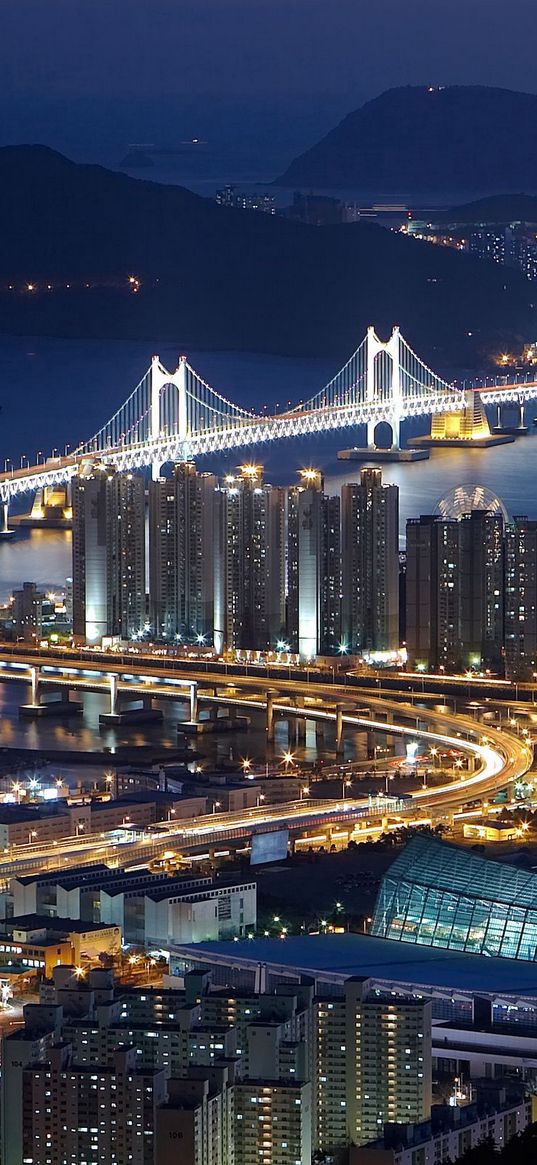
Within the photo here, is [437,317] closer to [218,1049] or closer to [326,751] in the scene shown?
[326,751]

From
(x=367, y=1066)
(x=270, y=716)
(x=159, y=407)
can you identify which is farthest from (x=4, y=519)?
(x=367, y=1066)

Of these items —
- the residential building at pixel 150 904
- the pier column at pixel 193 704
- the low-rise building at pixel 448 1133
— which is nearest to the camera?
the low-rise building at pixel 448 1133

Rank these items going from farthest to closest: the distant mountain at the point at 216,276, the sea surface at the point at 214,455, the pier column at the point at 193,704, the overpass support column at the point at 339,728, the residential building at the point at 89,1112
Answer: the distant mountain at the point at 216,276, the sea surface at the point at 214,455, the pier column at the point at 193,704, the overpass support column at the point at 339,728, the residential building at the point at 89,1112

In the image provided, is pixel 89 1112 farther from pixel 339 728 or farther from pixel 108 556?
pixel 108 556

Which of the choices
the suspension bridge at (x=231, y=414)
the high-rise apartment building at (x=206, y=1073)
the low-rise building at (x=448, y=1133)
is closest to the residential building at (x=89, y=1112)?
the high-rise apartment building at (x=206, y=1073)

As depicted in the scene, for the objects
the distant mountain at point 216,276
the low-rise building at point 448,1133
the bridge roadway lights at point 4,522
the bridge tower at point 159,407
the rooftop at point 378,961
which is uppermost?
the distant mountain at point 216,276

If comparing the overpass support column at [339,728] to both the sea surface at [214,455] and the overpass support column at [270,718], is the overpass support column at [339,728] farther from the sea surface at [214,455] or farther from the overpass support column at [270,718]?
the sea surface at [214,455]

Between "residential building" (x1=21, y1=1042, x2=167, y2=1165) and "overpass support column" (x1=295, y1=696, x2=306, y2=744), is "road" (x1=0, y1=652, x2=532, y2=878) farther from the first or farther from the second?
"residential building" (x1=21, y1=1042, x2=167, y2=1165)

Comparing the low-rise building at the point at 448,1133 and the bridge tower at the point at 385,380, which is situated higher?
the bridge tower at the point at 385,380
